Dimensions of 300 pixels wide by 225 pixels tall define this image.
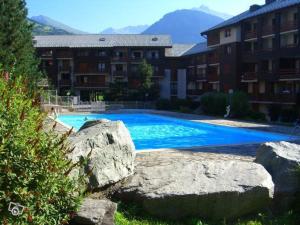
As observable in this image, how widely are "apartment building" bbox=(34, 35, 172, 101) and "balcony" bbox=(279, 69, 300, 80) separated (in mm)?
28435

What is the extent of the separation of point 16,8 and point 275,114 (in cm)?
2252

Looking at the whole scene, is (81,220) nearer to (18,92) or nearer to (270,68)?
(18,92)

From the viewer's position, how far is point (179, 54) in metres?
69.3

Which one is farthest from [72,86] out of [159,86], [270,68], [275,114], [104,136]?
[104,136]

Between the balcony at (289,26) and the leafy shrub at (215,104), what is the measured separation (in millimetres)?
8938

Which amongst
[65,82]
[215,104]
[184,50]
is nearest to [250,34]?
[215,104]

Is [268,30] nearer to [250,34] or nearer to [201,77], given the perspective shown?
[250,34]

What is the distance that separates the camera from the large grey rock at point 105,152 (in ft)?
24.5

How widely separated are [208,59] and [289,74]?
18.9 meters

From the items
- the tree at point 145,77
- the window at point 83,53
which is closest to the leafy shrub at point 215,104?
the tree at point 145,77

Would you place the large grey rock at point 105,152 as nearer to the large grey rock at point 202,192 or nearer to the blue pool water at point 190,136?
the large grey rock at point 202,192

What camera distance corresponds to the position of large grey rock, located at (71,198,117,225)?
5.88m

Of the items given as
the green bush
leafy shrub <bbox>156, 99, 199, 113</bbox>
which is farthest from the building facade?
the green bush

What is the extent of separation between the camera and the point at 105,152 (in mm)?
7758
